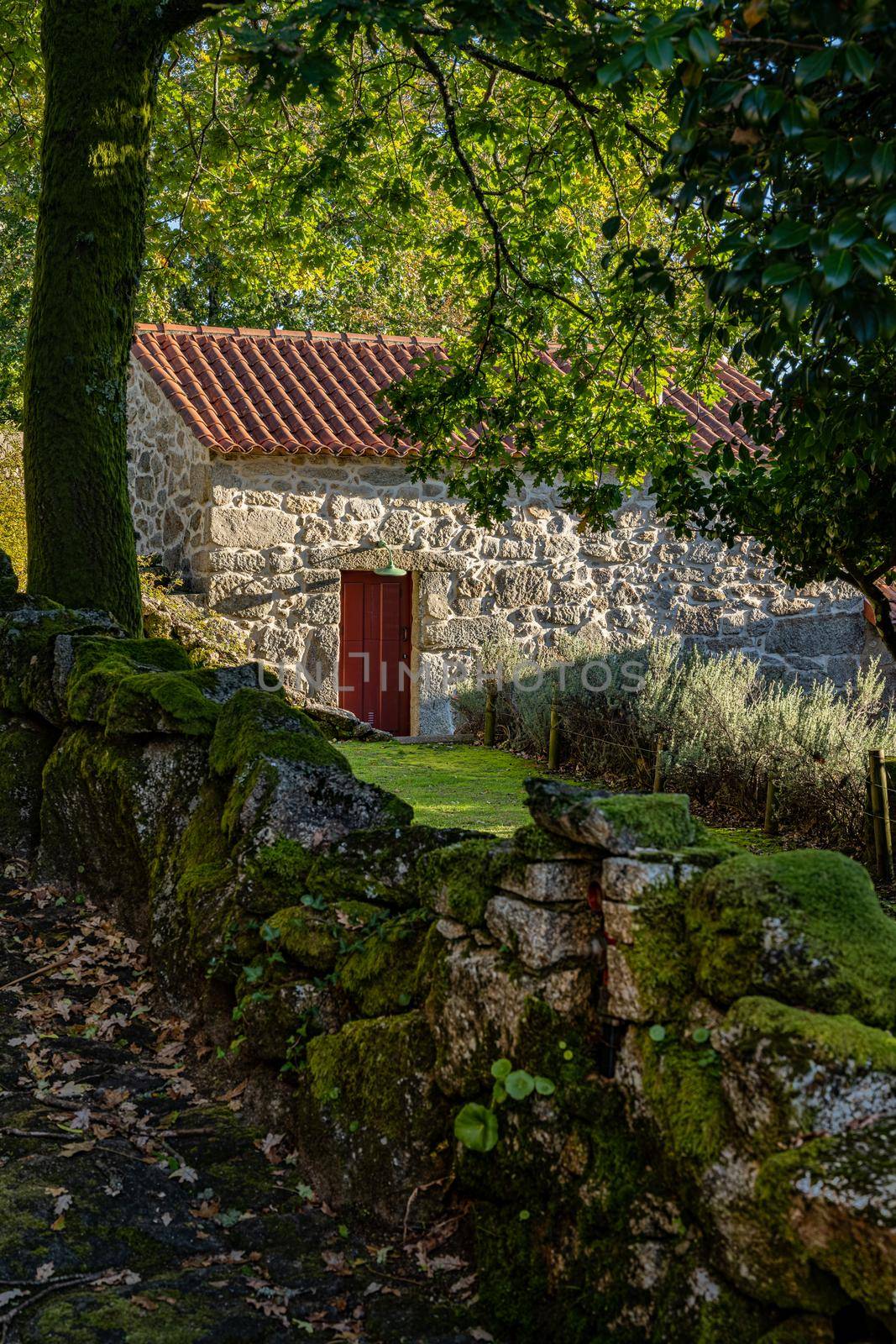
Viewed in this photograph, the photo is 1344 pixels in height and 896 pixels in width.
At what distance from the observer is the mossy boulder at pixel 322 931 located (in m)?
3.40

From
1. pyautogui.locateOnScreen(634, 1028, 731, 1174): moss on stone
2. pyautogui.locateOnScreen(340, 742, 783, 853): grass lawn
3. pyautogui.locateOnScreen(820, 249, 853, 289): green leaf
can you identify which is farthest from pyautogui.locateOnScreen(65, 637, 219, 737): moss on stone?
pyautogui.locateOnScreen(820, 249, 853, 289): green leaf

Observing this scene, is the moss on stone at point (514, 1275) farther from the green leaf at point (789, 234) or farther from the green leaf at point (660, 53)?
the green leaf at point (660, 53)

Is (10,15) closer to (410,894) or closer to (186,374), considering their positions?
(186,374)

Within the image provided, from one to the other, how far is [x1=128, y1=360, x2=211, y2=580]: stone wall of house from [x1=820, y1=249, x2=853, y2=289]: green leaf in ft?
35.3

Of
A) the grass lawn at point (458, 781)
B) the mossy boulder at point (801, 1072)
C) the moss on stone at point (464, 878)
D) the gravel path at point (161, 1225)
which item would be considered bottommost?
the gravel path at point (161, 1225)

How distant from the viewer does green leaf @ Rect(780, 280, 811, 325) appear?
2.21 m

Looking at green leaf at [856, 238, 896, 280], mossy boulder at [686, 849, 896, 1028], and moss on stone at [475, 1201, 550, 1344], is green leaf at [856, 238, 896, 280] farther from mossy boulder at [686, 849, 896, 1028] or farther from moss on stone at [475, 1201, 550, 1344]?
moss on stone at [475, 1201, 550, 1344]

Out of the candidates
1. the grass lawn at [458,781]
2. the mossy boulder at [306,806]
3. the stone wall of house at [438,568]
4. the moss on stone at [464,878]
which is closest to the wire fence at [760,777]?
the grass lawn at [458,781]

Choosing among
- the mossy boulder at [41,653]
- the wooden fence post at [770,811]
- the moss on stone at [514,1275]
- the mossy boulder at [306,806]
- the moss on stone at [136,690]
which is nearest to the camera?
the moss on stone at [514,1275]

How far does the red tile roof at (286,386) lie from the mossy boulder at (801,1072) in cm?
1037

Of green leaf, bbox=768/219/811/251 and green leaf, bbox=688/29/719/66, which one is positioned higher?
green leaf, bbox=688/29/719/66

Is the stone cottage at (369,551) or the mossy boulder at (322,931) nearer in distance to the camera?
the mossy boulder at (322,931)

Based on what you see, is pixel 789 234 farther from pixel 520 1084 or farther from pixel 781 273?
pixel 520 1084

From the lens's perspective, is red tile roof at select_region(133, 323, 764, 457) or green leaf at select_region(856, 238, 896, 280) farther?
red tile roof at select_region(133, 323, 764, 457)
